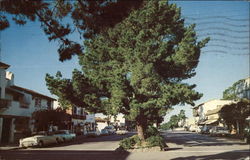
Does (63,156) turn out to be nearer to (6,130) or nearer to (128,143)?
(128,143)

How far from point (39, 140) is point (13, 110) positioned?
24.3 feet

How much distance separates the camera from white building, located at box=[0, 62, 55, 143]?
2742 cm

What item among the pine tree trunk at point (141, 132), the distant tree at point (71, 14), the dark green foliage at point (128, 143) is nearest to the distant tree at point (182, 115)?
the pine tree trunk at point (141, 132)

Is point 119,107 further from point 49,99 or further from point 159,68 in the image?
point 49,99

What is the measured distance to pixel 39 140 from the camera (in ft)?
78.1

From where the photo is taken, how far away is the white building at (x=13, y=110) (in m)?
27.4

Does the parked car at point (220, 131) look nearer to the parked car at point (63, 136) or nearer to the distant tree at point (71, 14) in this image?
the parked car at point (63, 136)

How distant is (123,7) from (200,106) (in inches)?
3397

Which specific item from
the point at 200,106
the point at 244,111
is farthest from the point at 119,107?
the point at 200,106

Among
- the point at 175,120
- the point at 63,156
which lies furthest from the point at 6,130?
the point at 175,120

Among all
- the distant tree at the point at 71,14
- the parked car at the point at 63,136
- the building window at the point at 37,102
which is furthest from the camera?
the building window at the point at 37,102

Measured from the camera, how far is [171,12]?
2111cm

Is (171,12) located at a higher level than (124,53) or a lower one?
higher

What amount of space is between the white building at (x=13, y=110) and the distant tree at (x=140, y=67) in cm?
887
